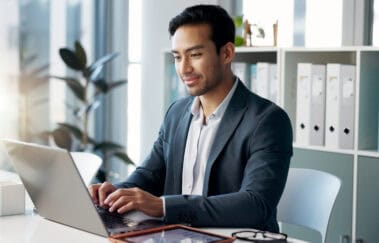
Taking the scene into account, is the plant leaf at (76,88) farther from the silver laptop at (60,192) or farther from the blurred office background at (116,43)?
the silver laptop at (60,192)

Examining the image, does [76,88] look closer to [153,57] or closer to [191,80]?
[153,57]

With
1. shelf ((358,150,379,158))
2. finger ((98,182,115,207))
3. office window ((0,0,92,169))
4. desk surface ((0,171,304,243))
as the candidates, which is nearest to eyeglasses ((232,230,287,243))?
desk surface ((0,171,304,243))

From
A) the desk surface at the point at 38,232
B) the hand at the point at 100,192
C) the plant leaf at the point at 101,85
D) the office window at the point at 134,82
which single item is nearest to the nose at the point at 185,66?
the hand at the point at 100,192

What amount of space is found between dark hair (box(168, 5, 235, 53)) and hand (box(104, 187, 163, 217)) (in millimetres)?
665

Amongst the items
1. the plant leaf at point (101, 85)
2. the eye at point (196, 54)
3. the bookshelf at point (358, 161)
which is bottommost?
the bookshelf at point (358, 161)

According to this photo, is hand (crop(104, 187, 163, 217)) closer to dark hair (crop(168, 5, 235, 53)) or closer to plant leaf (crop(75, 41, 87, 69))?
dark hair (crop(168, 5, 235, 53))

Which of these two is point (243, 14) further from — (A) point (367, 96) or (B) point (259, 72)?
(A) point (367, 96)

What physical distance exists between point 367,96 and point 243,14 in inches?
49.8

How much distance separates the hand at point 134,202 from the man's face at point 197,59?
1.63 ft

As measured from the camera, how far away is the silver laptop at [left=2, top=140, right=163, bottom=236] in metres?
1.68

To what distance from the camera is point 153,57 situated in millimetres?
4340

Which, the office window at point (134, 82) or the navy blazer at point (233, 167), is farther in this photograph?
the office window at point (134, 82)

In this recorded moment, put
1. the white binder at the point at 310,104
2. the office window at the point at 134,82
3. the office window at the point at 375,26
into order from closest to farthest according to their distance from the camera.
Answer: the white binder at the point at 310,104 < the office window at the point at 375,26 < the office window at the point at 134,82

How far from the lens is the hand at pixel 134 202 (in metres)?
1.82
